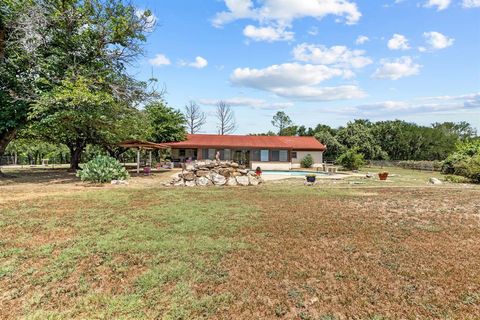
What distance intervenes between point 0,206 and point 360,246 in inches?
351

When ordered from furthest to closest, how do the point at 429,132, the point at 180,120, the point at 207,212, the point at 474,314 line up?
the point at 429,132 < the point at 180,120 < the point at 207,212 < the point at 474,314

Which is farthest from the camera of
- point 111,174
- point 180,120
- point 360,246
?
point 180,120

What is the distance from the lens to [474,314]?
10.9 feet

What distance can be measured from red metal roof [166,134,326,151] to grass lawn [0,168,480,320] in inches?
834

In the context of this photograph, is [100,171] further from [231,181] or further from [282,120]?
[282,120]

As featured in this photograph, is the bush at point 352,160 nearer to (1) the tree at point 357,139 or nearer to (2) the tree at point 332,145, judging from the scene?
(2) the tree at point 332,145

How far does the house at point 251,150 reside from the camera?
1150 inches

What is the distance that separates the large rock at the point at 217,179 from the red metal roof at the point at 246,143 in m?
14.3

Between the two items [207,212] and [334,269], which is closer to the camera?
[334,269]

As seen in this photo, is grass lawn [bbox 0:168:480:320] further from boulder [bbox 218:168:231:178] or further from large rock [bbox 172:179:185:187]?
boulder [bbox 218:168:231:178]

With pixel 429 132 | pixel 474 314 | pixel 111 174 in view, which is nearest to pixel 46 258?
pixel 474 314

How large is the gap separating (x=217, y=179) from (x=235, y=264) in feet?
33.6

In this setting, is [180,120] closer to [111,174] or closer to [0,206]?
[111,174]

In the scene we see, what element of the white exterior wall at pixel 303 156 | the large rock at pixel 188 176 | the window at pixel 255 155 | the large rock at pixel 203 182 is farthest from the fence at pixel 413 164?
the large rock at pixel 188 176
